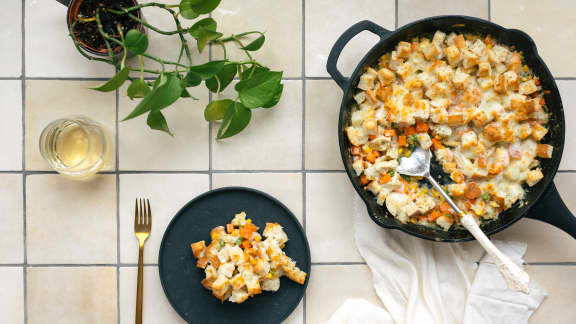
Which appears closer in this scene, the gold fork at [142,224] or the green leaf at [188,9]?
the green leaf at [188,9]

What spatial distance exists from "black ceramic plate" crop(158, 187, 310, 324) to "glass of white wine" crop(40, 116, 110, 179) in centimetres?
24

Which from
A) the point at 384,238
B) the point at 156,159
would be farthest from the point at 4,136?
the point at 384,238

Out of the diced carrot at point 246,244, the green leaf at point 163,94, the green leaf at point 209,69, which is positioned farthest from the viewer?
the diced carrot at point 246,244

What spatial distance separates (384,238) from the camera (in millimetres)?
1033

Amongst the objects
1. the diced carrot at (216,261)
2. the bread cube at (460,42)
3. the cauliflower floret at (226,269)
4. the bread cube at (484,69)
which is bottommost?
the cauliflower floret at (226,269)

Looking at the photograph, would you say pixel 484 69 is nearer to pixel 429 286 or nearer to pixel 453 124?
pixel 453 124

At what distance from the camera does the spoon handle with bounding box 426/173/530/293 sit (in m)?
0.86

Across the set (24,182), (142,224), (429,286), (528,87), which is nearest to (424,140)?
(528,87)

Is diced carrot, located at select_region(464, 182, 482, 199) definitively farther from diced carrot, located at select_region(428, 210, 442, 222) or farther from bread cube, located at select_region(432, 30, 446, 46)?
bread cube, located at select_region(432, 30, 446, 46)

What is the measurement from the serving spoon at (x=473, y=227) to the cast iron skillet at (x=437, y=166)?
4cm

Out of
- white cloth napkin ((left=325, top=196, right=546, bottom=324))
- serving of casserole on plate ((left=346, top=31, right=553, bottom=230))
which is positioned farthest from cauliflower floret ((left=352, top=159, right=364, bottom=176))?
white cloth napkin ((left=325, top=196, right=546, bottom=324))

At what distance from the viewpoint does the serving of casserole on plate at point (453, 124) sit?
3.08ft

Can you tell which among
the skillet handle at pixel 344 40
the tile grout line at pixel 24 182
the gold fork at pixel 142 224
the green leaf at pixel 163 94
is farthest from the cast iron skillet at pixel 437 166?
the tile grout line at pixel 24 182

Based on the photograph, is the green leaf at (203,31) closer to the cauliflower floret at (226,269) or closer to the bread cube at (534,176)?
the cauliflower floret at (226,269)
